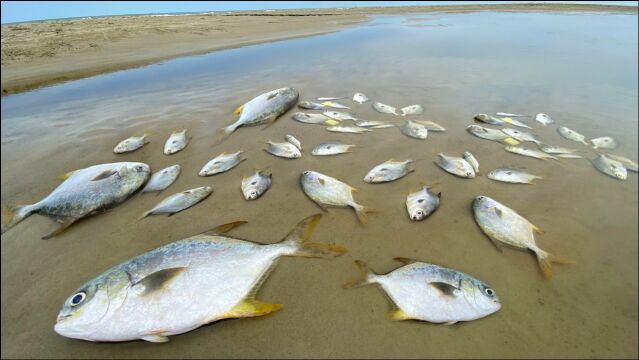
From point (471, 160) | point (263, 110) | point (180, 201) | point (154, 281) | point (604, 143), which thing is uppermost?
point (263, 110)

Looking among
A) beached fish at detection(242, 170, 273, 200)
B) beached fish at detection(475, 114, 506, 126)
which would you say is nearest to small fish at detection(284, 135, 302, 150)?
beached fish at detection(242, 170, 273, 200)

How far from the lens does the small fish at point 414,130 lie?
18.3 ft

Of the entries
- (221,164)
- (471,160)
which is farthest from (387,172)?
(221,164)

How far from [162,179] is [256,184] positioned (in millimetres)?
1452

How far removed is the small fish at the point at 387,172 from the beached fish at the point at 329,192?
1.30ft

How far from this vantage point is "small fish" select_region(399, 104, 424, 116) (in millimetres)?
6703

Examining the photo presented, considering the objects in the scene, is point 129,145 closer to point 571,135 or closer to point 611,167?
point 611,167

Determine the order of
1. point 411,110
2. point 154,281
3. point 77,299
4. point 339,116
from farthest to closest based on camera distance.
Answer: point 411,110 < point 339,116 < point 154,281 < point 77,299

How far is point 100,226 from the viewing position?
354 cm

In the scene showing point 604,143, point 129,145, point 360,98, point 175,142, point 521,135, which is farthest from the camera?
point 360,98

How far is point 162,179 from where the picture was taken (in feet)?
14.2

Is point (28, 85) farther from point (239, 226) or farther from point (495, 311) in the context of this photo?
point (495, 311)

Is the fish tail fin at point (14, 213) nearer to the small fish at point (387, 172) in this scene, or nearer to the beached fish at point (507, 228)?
the small fish at point (387, 172)

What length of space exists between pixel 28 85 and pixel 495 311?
11.7 meters
